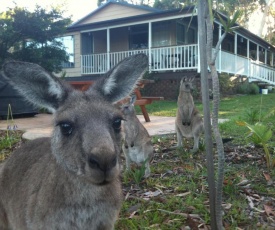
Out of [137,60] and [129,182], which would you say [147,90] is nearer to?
[129,182]

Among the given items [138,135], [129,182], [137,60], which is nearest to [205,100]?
[137,60]

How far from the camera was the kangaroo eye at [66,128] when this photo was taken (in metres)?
2.14

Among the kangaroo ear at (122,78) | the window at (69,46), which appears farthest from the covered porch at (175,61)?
the kangaroo ear at (122,78)

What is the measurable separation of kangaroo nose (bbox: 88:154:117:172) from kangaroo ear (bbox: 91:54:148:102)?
31.0 inches

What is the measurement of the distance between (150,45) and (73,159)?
1748 centimetres

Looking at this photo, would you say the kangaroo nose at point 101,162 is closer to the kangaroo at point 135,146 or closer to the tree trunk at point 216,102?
the tree trunk at point 216,102

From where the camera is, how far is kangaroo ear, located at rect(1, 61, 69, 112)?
2.23 m

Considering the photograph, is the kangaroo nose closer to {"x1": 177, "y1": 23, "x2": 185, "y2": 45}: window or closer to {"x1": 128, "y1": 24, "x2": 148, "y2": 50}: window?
{"x1": 177, "y1": 23, "x2": 185, "y2": 45}: window

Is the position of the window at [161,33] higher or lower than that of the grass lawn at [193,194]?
higher

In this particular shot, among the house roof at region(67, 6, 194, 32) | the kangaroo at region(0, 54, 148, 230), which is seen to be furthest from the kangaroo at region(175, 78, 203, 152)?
the house roof at region(67, 6, 194, 32)

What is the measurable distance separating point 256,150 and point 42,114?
7.40 meters

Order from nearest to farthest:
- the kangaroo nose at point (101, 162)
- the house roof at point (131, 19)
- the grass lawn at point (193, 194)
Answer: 1. the kangaroo nose at point (101, 162)
2. the grass lawn at point (193, 194)
3. the house roof at point (131, 19)

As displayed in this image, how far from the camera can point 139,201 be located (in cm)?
335

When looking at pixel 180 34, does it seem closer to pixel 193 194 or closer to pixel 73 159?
pixel 193 194
